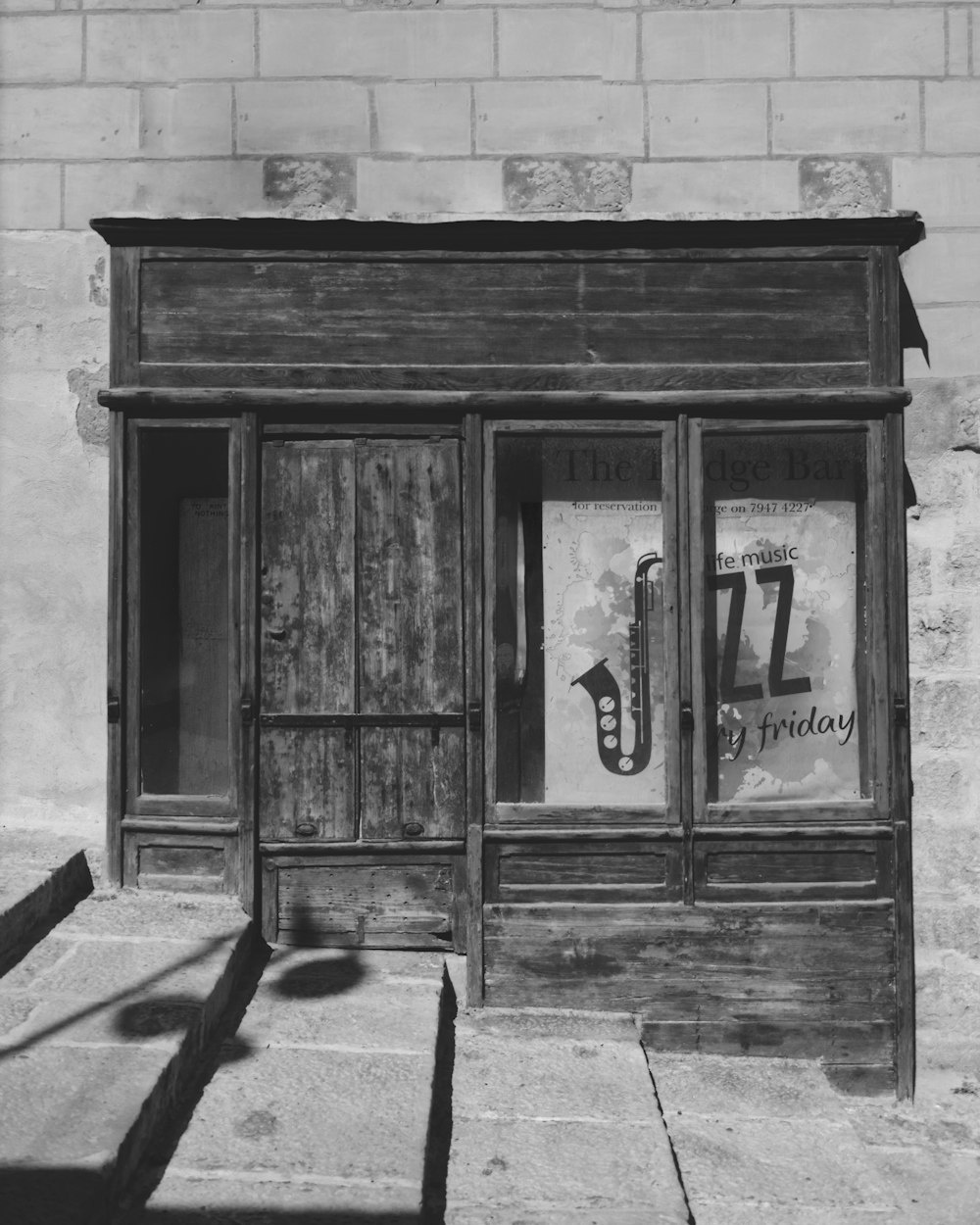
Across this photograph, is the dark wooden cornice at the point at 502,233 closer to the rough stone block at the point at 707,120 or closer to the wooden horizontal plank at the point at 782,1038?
the rough stone block at the point at 707,120

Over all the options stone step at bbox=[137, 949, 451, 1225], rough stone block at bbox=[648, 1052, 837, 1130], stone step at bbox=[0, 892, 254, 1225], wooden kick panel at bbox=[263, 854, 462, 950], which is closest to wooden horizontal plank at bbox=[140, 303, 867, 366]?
wooden kick panel at bbox=[263, 854, 462, 950]

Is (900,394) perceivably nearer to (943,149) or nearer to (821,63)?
(943,149)

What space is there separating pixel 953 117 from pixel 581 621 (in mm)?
2683

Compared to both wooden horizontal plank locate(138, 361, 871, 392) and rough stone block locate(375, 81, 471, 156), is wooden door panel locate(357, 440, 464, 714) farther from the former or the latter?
rough stone block locate(375, 81, 471, 156)

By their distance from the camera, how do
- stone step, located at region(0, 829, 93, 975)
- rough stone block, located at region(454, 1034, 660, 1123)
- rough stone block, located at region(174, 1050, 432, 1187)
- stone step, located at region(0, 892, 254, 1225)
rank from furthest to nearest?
stone step, located at region(0, 829, 93, 975), rough stone block, located at region(454, 1034, 660, 1123), rough stone block, located at region(174, 1050, 432, 1187), stone step, located at region(0, 892, 254, 1225)

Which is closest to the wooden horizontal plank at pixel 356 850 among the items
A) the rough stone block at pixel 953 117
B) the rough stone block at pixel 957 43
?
the rough stone block at pixel 953 117

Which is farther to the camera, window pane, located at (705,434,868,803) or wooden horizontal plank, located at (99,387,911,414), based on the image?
window pane, located at (705,434,868,803)

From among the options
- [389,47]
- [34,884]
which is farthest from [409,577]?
[389,47]

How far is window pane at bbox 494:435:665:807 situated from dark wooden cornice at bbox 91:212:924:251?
2.69 ft

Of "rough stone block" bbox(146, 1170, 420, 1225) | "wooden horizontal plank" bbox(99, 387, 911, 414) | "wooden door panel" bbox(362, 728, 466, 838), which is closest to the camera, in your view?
"rough stone block" bbox(146, 1170, 420, 1225)

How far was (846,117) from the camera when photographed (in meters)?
5.03

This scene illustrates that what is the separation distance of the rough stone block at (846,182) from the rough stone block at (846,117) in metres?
0.05

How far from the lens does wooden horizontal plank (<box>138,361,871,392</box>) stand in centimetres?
479

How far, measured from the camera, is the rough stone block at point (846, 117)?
5023mm
